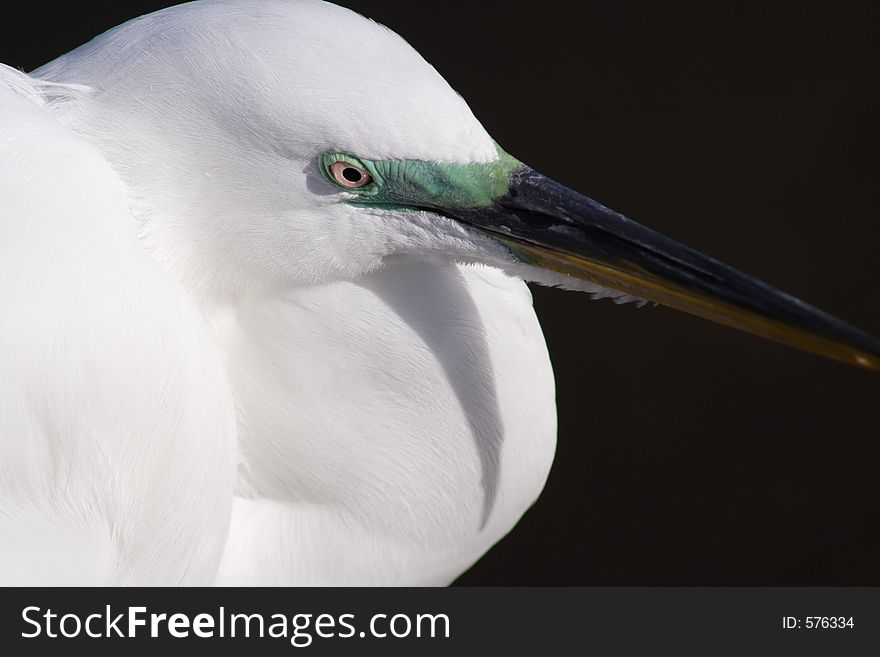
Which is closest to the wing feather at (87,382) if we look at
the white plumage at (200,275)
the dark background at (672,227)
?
the white plumage at (200,275)

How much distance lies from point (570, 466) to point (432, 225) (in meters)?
1.19

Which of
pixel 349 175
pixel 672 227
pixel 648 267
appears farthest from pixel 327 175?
pixel 672 227

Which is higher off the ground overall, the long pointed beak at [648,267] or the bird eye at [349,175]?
the bird eye at [349,175]

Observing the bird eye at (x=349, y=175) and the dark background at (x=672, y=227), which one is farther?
the dark background at (x=672, y=227)

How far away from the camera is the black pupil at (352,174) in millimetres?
939

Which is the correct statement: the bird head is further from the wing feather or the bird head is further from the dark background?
the dark background

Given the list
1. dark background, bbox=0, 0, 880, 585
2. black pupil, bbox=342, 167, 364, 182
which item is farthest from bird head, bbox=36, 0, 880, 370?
dark background, bbox=0, 0, 880, 585

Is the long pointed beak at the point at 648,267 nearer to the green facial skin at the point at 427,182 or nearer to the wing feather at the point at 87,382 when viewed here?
the green facial skin at the point at 427,182

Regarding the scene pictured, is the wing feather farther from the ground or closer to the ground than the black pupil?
closer to the ground

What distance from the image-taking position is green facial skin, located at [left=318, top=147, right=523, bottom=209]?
0.94 meters

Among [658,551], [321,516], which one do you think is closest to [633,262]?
[321,516]

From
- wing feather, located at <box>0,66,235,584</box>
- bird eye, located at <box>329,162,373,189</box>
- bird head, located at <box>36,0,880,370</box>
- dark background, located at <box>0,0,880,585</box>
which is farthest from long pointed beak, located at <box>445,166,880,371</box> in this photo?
dark background, located at <box>0,0,880,585</box>

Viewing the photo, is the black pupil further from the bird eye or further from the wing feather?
Result: the wing feather

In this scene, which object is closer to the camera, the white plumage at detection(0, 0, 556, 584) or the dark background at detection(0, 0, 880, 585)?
the white plumage at detection(0, 0, 556, 584)
